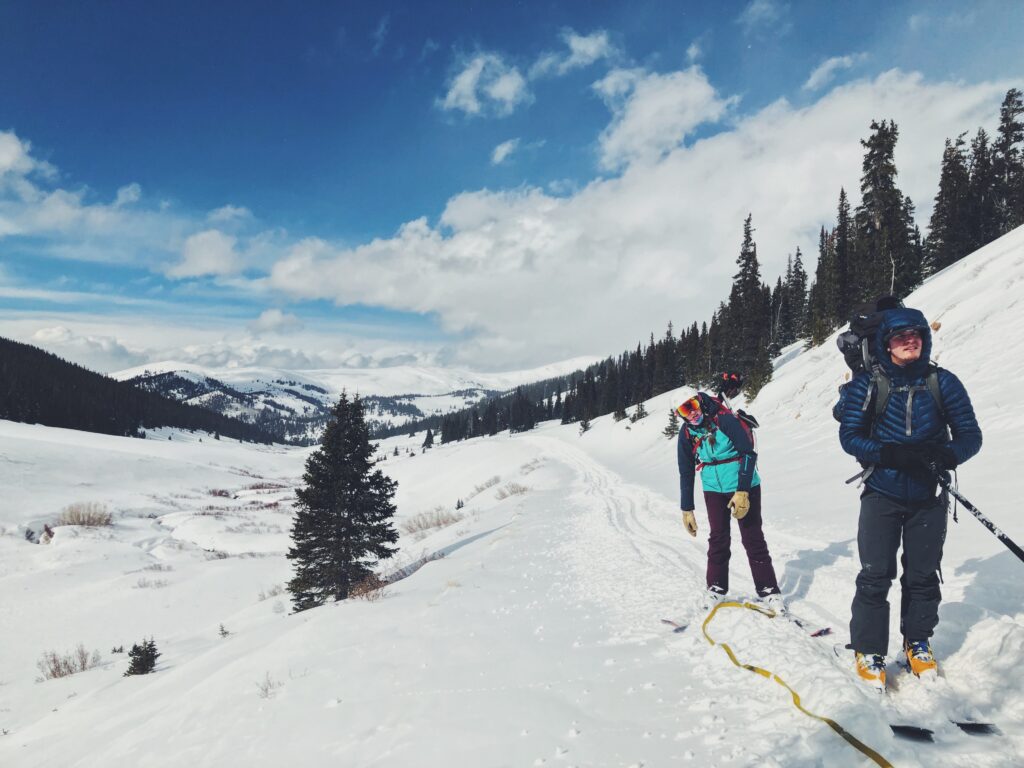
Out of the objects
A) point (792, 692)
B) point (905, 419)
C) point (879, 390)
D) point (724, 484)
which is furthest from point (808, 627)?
point (879, 390)

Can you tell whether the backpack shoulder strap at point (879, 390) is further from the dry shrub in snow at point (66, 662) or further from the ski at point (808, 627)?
the dry shrub in snow at point (66, 662)

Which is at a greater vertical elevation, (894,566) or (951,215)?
(951,215)

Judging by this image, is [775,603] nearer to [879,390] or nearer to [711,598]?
[711,598]

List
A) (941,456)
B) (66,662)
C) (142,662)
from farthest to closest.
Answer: (66,662), (142,662), (941,456)

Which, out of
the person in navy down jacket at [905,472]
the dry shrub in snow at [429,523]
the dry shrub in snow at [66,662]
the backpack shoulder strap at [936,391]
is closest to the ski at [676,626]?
the person in navy down jacket at [905,472]

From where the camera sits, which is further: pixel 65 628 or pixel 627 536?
pixel 65 628

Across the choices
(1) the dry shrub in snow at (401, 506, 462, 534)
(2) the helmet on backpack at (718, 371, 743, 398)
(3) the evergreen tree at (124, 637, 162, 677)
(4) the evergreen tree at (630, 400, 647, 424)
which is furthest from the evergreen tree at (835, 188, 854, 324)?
(3) the evergreen tree at (124, 637, 162, 677)

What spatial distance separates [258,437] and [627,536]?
654ft

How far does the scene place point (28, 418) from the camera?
3179 inches

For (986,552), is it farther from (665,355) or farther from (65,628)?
(665,355)

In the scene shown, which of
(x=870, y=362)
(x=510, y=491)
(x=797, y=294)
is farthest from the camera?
(x=797, y=294)

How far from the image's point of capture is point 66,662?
37.0 ft

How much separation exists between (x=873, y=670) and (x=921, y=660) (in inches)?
13.3

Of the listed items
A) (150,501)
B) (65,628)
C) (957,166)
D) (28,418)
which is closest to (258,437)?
(28,418)
